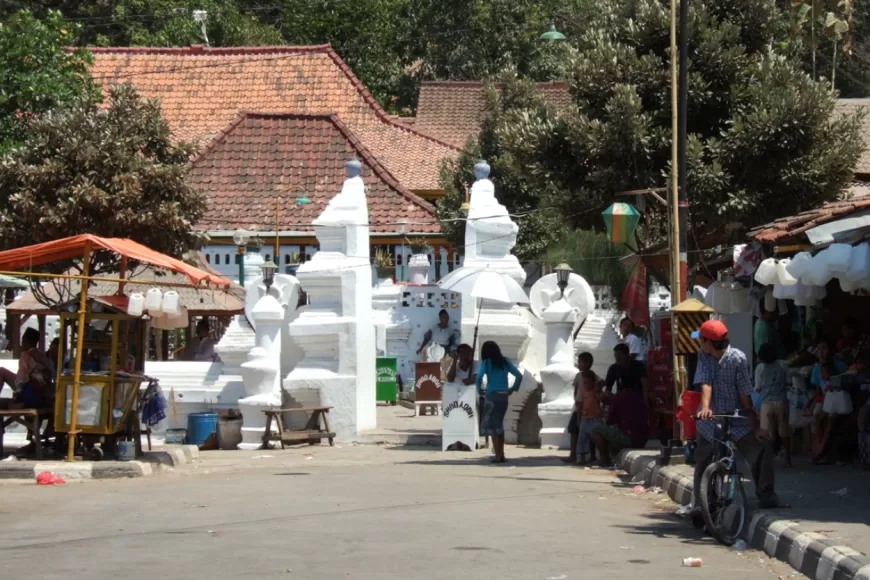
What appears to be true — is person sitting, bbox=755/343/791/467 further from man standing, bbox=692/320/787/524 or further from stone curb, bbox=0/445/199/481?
stone curb, bbox=0/445/199/481

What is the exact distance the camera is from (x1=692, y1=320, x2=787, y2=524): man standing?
11.4 m

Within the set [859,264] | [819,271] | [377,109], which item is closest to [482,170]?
[819,271]

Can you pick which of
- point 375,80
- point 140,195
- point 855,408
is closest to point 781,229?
point 855,408

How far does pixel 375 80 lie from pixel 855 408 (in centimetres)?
3315

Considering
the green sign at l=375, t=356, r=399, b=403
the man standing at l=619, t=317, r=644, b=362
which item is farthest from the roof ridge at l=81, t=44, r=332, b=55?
the man standing at l=619, t=317, r=644, b=362

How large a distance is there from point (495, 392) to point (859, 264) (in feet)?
19.7

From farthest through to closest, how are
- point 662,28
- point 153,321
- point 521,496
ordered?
point 662,28, point 153,321, point 521,496

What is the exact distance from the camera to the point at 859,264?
1341cm

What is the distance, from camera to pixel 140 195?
22.5m

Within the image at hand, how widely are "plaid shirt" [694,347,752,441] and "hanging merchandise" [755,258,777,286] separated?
4677 mm

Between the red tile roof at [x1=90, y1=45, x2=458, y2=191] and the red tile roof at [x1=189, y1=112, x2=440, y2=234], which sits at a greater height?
the red tile roof at [x1=90, y1=45, x2=458, y2=191]

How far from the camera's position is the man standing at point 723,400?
11.4 meters

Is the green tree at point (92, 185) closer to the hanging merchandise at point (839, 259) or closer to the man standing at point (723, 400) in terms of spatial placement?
the hanging merchandise at point (839, 259)

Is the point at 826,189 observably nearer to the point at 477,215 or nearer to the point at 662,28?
the point at 662,28
